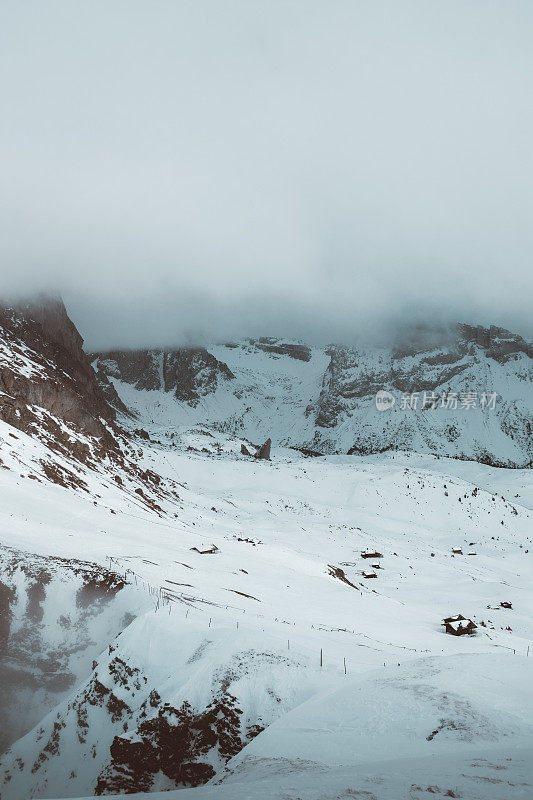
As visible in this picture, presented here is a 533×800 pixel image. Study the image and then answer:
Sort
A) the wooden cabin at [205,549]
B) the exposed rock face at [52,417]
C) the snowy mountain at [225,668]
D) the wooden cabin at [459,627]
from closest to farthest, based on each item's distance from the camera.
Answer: the snowy mountain at [225,668], the wooden cabin at [459,627], the wooden cabin at [205,549], the exposed rock face at [52,417]

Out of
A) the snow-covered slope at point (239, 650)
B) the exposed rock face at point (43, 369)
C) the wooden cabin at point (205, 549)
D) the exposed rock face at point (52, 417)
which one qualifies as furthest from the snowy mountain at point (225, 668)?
the exposed rock face at point (43, 369)

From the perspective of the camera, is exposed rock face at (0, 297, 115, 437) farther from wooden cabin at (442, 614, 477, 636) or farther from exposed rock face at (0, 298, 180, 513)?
wooden cabin at (442, 614, 477, 636)

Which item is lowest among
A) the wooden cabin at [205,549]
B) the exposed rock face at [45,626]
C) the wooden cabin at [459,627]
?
the wooden cabin at [205,549]

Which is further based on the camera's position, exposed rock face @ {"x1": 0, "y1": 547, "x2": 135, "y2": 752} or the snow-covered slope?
exposed rock face @ {"x1": 0, "y1": 547, "x2": 135, "y2": 752}

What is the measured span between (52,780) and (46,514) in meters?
20.1

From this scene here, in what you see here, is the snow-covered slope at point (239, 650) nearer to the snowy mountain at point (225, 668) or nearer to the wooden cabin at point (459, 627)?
the snowy mountain at point (225, 668)

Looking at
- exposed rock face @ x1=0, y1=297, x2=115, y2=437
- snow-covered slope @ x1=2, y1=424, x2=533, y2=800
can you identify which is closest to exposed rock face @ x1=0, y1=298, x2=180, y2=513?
exposed rock face @ x1=0, y1=297, x2=115, y2=437

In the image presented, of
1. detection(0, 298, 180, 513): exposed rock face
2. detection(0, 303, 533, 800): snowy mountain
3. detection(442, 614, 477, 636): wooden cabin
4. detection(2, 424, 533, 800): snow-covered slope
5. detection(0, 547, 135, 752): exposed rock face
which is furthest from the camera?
detection(0, 298, 180, 513): exposed rock face

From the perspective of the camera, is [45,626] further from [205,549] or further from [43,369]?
[43,369]

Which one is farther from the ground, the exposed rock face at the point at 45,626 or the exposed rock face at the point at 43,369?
the exposed rock face at the point at 45,626

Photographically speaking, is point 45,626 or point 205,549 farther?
point 205,549

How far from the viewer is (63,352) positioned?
103688 millimetres

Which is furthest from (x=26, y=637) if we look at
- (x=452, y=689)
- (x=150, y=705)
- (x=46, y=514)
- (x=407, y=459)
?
(x=407, y=459)

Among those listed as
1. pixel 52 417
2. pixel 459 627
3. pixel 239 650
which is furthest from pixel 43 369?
pixel 239 650
